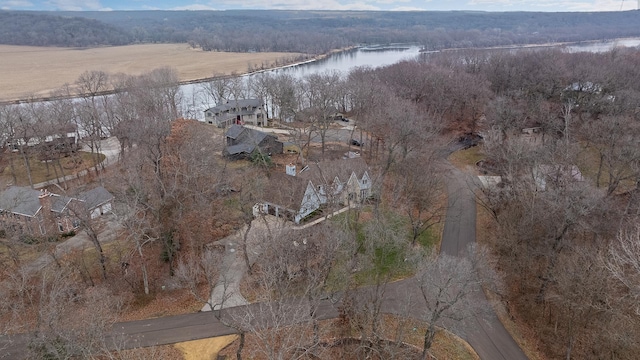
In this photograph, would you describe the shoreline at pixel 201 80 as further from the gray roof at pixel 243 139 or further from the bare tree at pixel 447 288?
the bare tree at pixel 447 288

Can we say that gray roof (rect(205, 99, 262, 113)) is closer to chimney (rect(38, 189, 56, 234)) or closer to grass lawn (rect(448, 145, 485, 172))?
grass lawn (rect(448, 145, 485, 172))

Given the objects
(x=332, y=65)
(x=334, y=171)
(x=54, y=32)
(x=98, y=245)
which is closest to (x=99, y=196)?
(x=98, y=245)

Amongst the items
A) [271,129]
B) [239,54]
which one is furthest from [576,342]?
[239,54]

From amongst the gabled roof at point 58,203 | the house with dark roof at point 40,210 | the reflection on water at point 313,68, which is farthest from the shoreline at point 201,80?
the gabled roof at point 58,203

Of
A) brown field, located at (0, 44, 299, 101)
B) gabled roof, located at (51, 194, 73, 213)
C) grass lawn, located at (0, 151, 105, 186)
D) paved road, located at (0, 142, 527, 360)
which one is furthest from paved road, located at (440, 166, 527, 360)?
brown field, located at (0, 44, 299, 101)

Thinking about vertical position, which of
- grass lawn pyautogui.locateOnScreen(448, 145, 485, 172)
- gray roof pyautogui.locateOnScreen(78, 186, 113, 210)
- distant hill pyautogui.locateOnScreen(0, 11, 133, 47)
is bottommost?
grass lawn pyautogui.locateOnScreen(448, 145, 485, 172)
